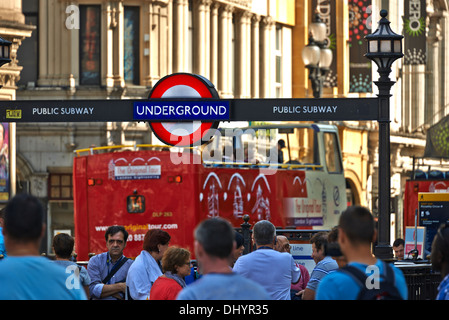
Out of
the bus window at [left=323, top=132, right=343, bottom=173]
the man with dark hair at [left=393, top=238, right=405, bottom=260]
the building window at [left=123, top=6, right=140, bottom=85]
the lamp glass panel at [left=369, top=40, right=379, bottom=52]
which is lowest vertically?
the man with dark hair at [left=393, top=238, right=405, bottom=260]

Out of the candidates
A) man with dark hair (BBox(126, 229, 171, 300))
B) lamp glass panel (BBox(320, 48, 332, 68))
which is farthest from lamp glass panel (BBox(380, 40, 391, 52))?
lamp glass panel (BBox(320, 48, 332, 68))

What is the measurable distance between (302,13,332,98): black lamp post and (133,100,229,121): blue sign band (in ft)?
50.4

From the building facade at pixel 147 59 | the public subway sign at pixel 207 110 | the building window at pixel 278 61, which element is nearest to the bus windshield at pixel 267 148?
the building facade at pixel 147 59

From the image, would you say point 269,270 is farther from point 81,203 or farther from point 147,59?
point 147,59

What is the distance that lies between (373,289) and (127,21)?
108 ft

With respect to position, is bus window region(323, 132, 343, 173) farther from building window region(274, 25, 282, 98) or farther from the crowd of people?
building window region(274, 25, 282, 98)

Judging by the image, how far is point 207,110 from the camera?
1253 centimetres

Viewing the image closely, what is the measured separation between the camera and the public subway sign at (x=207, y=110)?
1253 cm

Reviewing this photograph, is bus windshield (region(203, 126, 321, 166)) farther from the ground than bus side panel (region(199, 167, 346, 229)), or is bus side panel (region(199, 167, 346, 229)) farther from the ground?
bus windshield (region(203, 126, 321, 166))

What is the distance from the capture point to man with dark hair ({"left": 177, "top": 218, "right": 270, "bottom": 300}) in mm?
6258

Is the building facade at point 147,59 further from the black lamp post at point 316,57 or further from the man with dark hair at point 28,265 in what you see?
the man with dark hair at point 28,265

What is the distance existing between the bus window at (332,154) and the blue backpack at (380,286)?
68.3ft

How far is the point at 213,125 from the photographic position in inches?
498

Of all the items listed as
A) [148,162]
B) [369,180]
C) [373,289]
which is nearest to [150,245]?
[373,289]
